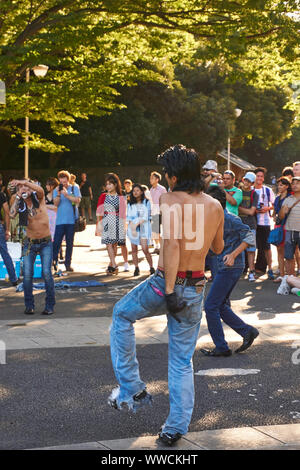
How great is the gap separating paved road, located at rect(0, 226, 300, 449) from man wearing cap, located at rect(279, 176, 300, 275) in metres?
2.39

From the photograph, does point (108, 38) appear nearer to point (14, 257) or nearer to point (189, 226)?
point (14, 257)

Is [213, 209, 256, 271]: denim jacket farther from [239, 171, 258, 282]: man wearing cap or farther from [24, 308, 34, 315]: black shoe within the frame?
[239, 171, 258, 282]: man wearing cap

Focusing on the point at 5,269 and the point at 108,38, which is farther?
the point at 108,38

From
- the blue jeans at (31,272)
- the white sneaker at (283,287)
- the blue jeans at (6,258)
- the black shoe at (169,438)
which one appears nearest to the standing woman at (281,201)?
the white sneaker at (283,287)

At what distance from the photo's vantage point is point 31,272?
31.7ft

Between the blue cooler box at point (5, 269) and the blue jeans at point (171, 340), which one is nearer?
the blue jeans at point (171, 340)

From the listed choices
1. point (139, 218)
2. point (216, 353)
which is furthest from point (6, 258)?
point (216, 353)

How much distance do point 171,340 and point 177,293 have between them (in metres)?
0.33

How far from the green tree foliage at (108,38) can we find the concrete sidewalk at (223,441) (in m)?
10.9

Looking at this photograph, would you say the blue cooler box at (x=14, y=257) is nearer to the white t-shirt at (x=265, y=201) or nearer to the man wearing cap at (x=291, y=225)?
the white t-shirt at (x=265, y=201)

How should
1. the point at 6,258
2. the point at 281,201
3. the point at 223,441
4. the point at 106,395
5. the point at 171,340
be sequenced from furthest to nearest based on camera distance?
the point at 281,201, the point at 6,258, the point at 106,395, the point at 171,340, the point at 223,441

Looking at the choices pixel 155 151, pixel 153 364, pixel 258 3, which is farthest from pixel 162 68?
pixel 153 364

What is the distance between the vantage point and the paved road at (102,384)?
5098 mm

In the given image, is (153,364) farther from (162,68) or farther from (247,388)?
(162,68)
